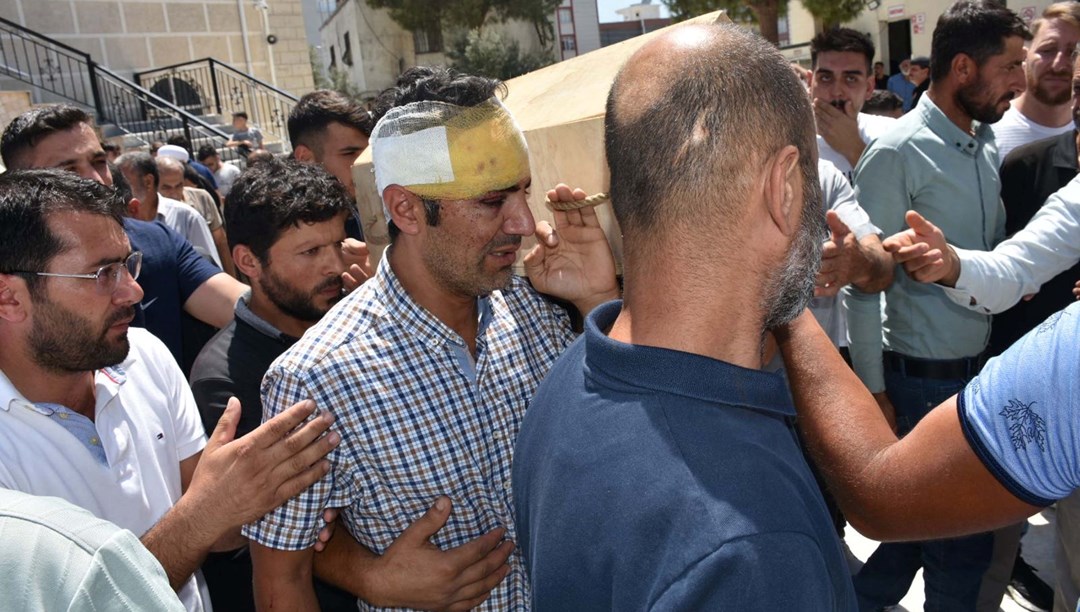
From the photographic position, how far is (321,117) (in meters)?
4.18

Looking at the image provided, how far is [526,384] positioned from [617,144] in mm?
907

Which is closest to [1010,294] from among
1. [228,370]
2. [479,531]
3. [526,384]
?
[526,384]

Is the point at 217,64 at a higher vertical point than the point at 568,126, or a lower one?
higher

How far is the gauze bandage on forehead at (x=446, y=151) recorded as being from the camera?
2.07 meters

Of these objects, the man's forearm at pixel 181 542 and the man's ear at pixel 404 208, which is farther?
the man's ear at pixel 404 208

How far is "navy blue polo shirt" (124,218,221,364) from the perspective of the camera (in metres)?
3.37

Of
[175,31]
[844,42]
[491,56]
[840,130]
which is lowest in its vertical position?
[840,130]

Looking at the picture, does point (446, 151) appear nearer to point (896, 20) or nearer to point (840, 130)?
point (840, 130)

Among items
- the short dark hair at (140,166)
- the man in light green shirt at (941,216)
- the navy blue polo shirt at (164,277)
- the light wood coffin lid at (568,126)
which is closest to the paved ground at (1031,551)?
the man in light green shirt at (941,216)

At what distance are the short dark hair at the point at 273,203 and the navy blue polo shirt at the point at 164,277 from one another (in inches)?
24.8

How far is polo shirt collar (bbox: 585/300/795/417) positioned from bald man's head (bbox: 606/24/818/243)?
8.2 inches

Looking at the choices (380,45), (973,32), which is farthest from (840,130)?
(380,45)

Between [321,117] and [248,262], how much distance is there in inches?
61.4

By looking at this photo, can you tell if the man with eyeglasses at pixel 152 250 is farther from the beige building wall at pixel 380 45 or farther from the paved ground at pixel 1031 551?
the beige building wall at pixel 380 45
